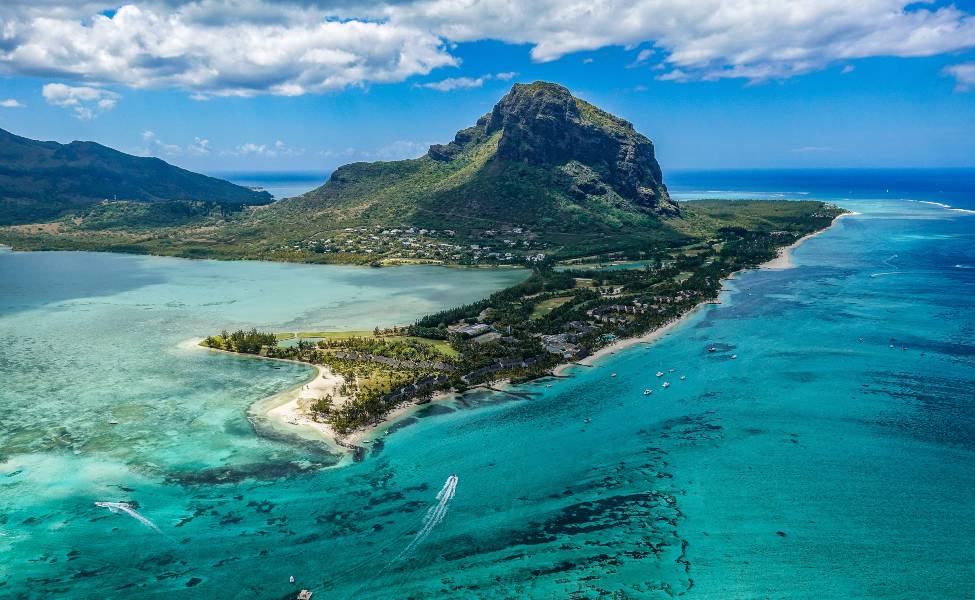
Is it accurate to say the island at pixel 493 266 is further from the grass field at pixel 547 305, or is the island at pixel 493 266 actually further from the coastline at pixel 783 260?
the coastline at pixel 783 260

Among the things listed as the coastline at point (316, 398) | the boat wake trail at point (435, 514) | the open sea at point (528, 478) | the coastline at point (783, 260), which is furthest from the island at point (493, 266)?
the boat wake trail at point (435, 514)

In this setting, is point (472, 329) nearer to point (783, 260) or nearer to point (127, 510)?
point (127, 510)

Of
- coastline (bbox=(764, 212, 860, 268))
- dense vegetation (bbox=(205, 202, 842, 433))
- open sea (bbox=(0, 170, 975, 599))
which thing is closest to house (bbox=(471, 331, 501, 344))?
dense vegetation (bbox=(205, 202, 842, 433))

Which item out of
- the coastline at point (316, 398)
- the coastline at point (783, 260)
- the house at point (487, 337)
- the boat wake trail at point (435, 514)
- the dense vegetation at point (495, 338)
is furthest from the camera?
the coastline at point (783, 260)

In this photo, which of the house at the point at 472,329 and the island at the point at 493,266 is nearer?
the island at the point at 493,266

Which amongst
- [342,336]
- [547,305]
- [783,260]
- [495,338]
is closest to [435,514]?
[495,338]

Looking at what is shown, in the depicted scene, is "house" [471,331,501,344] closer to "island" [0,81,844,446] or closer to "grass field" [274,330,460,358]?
"island" [0,81,844,446]

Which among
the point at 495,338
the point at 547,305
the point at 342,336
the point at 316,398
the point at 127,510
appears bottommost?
the point at 127,510
